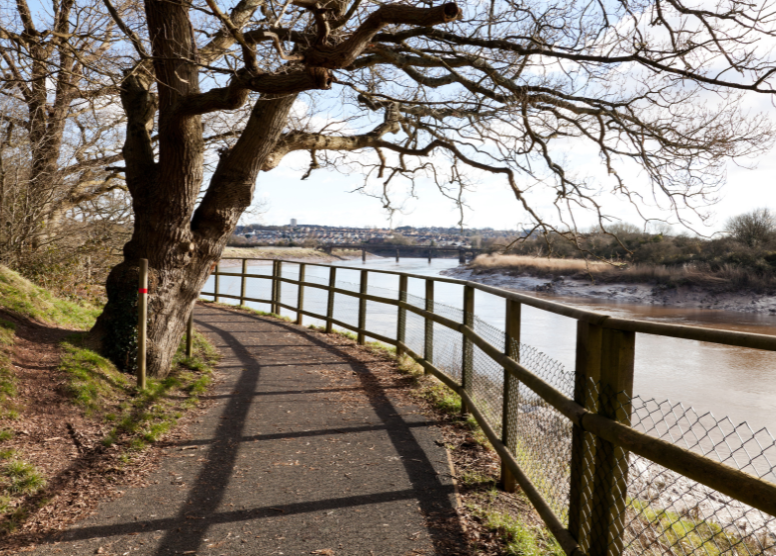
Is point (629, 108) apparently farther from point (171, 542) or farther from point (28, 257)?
point (28, 257)

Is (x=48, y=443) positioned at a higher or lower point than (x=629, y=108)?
lower

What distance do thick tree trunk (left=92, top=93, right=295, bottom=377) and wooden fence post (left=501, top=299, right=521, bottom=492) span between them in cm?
438

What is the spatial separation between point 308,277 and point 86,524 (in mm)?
10464

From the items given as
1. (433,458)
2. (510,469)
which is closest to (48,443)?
(433,458)

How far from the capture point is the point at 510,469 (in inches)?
150

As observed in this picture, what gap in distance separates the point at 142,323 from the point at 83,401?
45.9 inches

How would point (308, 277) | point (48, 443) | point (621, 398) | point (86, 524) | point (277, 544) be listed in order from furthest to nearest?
point (308, 277), point (48, 443), point (86, 524), point (277, 544), point (621, 398)

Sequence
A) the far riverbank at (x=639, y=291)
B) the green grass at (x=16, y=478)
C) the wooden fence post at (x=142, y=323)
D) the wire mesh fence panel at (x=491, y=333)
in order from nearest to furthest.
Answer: the green grass at (x=16, y=478) < the wire mesh fence panel at (x=491, y=333) < the wooden fence post at (x=142, y=323) < the far riverbank at (x=639, y=291)

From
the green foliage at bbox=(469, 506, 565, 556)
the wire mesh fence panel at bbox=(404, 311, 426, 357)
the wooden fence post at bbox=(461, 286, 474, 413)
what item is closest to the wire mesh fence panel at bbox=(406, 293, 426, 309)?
the wire mesh fence panel at bbox=(404, 311, 426, 357)

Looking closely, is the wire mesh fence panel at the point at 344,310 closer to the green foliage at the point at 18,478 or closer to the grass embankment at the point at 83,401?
the grass embankment at the point at 83,401

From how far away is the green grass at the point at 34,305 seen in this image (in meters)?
7.25

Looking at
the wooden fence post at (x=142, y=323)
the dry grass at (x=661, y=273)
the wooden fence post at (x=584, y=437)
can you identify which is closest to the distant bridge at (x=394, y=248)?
the dry grass at (x=661, y=273)

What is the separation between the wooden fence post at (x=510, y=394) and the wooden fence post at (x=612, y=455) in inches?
51.4

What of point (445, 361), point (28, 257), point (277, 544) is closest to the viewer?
point (277, 544)
